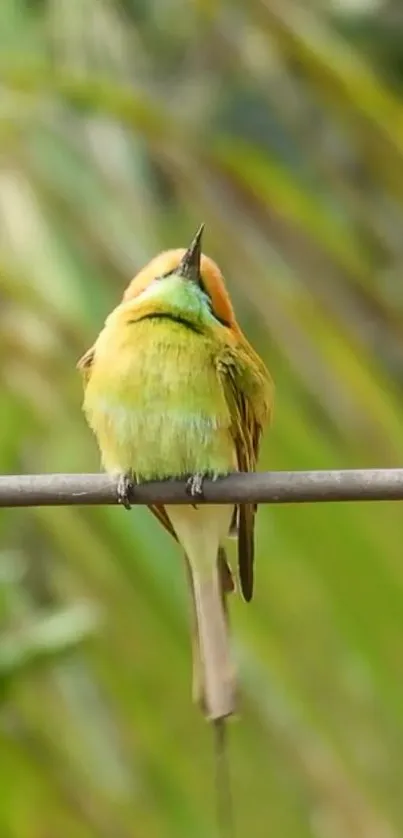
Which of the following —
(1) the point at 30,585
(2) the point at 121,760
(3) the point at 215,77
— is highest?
(3) the point at 215,77

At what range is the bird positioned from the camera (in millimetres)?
890

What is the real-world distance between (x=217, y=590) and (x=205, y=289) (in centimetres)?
20

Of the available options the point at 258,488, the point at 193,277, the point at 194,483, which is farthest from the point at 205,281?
the point at 258,488

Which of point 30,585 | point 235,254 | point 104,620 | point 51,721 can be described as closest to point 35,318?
point 235,254

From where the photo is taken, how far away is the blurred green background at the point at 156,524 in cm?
101

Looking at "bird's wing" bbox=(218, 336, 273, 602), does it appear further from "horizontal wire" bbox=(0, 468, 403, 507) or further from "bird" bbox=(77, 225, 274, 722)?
"horizontal wire" bbox=(0, 468, 403, 507)

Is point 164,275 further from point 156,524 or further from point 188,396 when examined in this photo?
point 156,524

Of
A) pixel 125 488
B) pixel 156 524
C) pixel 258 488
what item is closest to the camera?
pixel 258 488

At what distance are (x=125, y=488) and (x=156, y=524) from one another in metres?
0.33

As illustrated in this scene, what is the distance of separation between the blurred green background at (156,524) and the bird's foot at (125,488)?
124 mm

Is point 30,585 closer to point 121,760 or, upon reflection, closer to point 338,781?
point 121,760

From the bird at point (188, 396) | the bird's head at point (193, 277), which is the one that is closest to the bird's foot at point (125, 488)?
the bird at point (188, 396)

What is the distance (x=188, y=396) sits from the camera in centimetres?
90

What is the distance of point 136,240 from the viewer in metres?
1.27
